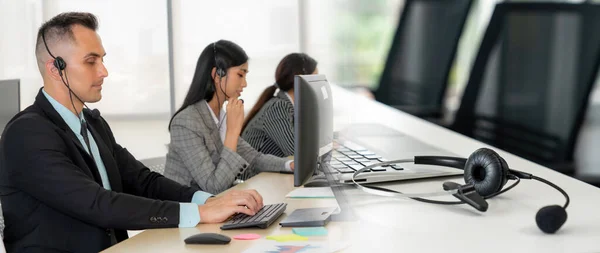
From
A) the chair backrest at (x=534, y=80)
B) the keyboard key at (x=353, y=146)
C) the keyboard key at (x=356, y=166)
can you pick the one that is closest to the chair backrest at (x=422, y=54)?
the chair backrest at (x=534, y=80)

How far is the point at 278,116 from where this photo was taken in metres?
3.36

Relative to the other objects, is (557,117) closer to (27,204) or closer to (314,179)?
(314,179)

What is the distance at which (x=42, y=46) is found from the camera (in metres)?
2.07

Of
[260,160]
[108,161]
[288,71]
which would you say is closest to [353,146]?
[260,160]

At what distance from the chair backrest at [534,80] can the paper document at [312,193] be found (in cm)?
233

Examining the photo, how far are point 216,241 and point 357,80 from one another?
5984mm

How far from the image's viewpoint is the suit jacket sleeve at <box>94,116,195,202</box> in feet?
7.64

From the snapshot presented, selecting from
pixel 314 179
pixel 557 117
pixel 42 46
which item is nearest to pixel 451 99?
pixel 557 117

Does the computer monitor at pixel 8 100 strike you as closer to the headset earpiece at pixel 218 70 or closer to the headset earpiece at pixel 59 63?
the headset earpiece at pixel 59 63

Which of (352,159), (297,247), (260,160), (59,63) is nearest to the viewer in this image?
(297,247)

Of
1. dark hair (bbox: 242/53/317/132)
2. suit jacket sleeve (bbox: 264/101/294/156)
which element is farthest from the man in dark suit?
dark hair (bbox: 242/53/317/132)

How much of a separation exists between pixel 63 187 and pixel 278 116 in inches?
62.4

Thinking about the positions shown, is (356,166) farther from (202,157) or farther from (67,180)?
(67,180)

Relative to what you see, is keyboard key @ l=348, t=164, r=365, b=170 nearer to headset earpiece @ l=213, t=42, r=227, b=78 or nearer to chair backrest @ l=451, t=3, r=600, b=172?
headset earpiece @ l=213, t=42, r=227, b=78
